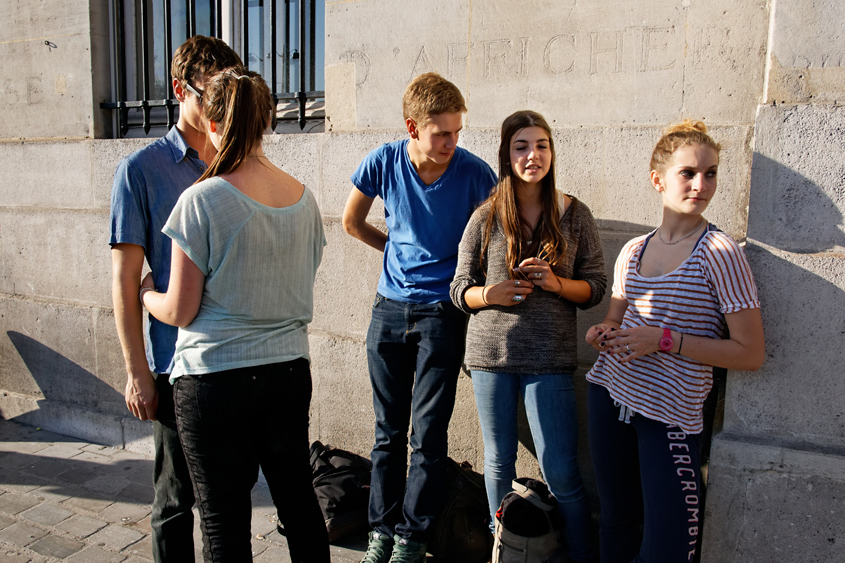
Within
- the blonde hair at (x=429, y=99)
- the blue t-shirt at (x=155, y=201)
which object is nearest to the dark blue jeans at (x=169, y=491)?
the blue t-shirt at (x=155, y=201)

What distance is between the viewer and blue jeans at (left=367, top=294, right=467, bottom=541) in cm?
290

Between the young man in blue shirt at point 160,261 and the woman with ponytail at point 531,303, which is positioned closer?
the young man in blue shirt at point 160,261

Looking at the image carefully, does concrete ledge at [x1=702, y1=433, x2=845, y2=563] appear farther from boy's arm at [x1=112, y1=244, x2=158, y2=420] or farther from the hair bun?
boy's arm at [x1=112, y1=244, x2=158, y2=420]

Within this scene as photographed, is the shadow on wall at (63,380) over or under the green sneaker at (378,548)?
over

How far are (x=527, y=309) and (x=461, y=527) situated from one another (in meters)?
1.13

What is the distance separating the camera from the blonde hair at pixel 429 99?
109 inches

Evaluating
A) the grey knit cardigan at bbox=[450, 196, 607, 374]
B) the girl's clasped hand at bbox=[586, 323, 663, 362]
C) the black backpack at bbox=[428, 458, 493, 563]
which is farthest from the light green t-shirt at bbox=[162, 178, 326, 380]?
the black backpack at bbox=[428, 458, 493, 563]

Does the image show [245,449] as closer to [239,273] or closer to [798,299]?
[239,273]

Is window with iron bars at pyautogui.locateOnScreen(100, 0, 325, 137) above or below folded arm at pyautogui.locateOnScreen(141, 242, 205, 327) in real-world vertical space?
above

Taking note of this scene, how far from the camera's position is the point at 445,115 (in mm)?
2783

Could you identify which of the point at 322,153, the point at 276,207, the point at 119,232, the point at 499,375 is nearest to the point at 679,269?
the point at 499,375

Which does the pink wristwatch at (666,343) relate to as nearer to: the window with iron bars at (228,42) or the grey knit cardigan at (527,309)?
the grey knit cardigan at (527,309)

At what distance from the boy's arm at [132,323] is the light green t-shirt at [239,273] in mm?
313

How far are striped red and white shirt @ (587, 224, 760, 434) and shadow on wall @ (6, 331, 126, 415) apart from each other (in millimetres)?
3728
